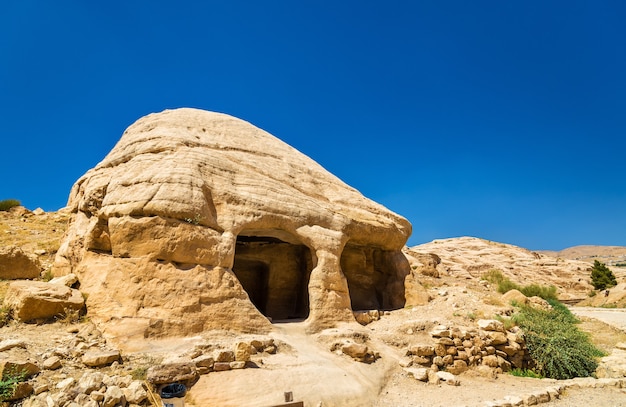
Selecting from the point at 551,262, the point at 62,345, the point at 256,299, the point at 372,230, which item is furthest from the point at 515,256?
the point at 62,345

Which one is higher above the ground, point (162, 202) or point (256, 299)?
point (162, 202)

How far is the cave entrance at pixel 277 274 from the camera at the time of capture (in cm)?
1236

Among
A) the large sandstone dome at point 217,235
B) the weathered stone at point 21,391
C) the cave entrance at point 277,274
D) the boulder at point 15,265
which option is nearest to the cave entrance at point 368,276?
the large sandstone dome at point 217,235

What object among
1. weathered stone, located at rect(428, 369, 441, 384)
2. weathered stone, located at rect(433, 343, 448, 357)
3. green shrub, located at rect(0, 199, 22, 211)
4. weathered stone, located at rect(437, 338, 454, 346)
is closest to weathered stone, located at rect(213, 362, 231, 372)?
weathered stone, located at rect(428, 369, 441, 384)

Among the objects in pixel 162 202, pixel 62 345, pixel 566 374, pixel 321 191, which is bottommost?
pixel 566 374

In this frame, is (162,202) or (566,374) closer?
(162,202)

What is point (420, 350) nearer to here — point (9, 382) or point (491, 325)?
point (491, 325)

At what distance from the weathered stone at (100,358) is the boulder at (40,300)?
1.87 m

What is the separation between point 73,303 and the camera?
777 cm

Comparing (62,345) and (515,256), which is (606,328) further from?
(515,256)

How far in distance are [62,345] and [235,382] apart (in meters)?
2.93

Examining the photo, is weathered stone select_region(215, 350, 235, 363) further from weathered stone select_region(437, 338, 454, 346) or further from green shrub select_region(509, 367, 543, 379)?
green shrub select_region(509, 367, 543, 379)

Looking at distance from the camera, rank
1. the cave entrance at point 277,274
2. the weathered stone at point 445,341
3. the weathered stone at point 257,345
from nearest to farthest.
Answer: the weathered stone at point 257,345, the weathered stone at point 445,341, the cave entrance at point 277,274

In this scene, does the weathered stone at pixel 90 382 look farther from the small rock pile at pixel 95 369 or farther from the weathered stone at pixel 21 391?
the weathered stone at pixel 21 391
